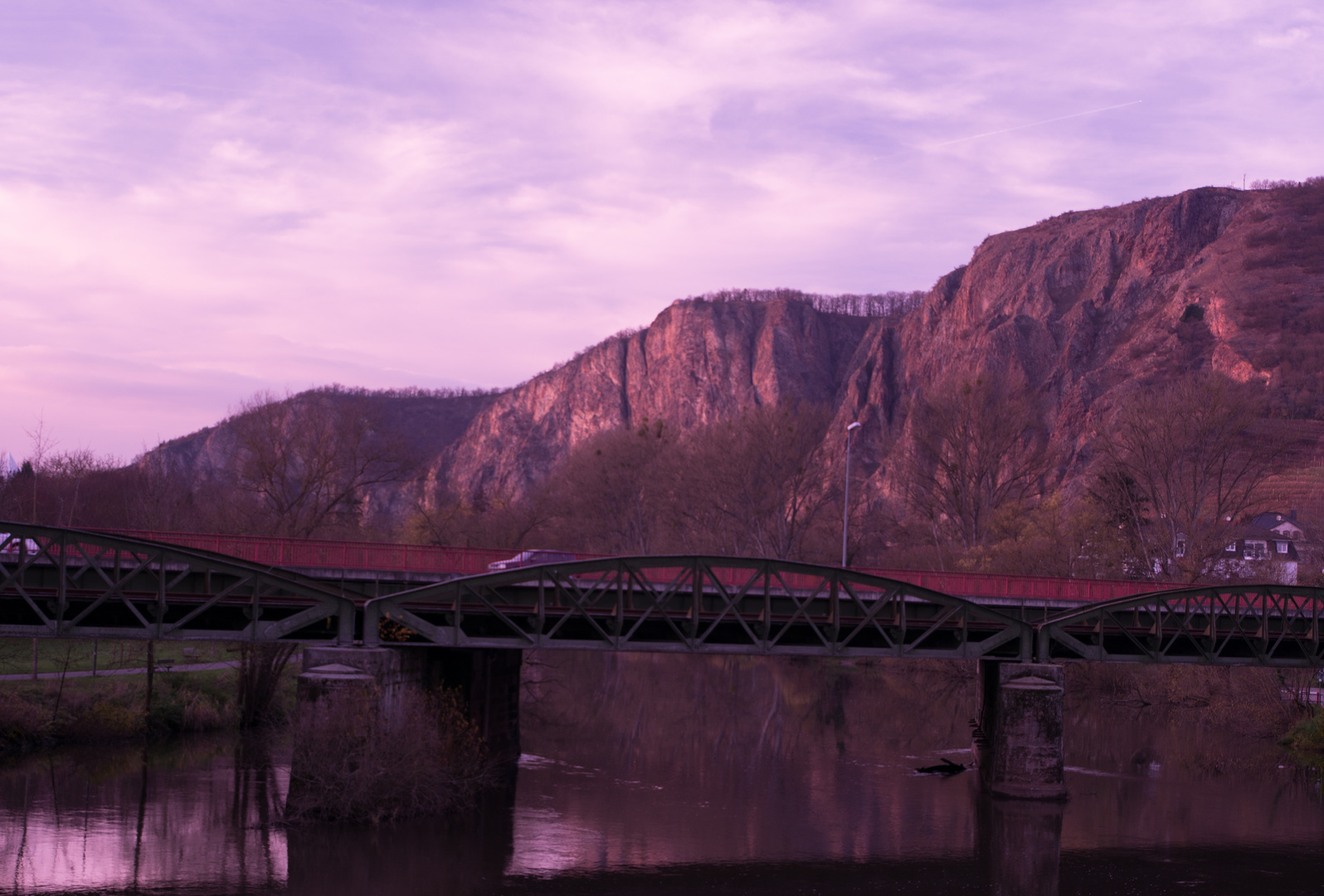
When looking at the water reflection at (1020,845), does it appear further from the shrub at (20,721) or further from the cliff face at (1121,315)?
the cliff face at (1121,315)

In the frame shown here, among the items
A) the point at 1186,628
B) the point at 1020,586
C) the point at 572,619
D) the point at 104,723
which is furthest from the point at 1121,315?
the point at 104,723

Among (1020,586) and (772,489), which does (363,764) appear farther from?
(772,489)

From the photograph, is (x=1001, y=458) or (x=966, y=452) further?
(x=1001, y=458)

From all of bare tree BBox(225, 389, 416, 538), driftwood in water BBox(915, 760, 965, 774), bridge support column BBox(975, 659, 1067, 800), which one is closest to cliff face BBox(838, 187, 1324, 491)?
bare tree BBox(225, 389, 416, 538)

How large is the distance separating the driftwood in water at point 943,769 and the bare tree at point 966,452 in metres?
41.4

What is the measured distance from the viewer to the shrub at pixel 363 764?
2697cm

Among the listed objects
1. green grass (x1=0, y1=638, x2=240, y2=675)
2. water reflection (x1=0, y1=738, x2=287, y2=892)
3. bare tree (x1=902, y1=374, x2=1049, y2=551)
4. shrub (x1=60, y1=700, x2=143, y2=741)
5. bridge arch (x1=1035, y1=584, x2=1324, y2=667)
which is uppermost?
bare tree (x1=902, y1=374, x2=1049, y2=551)

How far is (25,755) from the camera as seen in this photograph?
112 feet

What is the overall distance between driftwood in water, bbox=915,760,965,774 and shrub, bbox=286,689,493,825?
15.6 m

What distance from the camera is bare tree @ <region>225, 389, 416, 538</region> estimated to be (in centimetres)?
5531

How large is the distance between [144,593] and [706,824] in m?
15.1

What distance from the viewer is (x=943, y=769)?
122ft

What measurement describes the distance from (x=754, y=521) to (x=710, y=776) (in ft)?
162

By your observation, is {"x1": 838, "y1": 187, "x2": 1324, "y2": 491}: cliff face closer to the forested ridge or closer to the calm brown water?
the forested ridge
